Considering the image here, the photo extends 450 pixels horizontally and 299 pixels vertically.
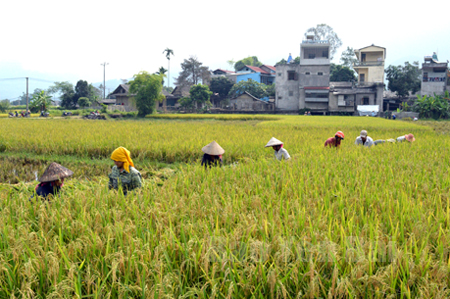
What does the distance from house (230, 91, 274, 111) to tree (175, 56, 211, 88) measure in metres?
11.0

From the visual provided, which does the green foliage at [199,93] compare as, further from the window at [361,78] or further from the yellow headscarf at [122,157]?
the yellow headscarf at [122,157]

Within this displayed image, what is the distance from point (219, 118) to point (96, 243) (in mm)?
28520

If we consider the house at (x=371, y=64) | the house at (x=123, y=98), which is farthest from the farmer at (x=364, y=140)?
the house at (x=123, y=98)

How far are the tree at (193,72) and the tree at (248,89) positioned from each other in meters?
8.46

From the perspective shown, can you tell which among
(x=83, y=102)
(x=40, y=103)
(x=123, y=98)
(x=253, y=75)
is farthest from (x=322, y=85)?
(x=40, y=103)

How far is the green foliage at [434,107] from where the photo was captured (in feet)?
105

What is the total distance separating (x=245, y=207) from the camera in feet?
10.0

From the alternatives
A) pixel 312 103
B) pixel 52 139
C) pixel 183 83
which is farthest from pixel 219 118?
pixel 183 83

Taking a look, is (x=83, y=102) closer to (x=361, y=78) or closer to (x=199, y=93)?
(x=199, y=93)

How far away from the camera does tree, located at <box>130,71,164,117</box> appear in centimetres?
3456

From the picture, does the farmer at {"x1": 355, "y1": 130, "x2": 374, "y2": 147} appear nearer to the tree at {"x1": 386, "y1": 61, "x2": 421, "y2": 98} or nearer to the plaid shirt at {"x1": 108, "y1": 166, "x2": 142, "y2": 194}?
the plaid shirt at {"x1": 108, "y1": 166, "x2": 142, "y2": 194}

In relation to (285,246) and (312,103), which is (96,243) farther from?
(312,103)

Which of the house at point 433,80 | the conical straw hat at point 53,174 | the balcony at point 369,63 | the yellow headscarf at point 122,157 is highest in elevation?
the balcony at point 369,63

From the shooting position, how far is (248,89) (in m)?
43.9
